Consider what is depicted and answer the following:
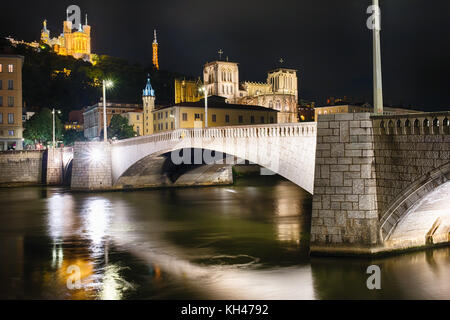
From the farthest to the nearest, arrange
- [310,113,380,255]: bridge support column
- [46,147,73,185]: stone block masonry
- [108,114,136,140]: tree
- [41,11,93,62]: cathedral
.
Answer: [41,11,93,62]: cathedral < [108,114,136,140]: tree < [46,147,73,185]: stone block masonry < [310,113,380,255]: bridge support column

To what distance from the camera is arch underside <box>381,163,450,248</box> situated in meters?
10.8

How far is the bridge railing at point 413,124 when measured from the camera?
10320mm

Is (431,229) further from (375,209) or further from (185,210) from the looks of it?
(185,210)

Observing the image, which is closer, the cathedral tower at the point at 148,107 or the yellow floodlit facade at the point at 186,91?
the cathedral tower at the point at 148,107

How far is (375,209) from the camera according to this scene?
12125mm

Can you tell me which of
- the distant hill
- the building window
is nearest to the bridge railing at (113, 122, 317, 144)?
the building window

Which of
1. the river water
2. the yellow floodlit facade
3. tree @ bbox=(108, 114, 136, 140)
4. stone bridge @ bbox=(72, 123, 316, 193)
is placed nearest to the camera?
the river water

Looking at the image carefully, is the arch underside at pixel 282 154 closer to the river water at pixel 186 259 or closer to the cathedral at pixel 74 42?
the river water at pixel 186 259

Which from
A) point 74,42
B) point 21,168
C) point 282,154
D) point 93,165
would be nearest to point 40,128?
point 21,168

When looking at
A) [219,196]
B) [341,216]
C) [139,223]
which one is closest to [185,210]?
[139,223]

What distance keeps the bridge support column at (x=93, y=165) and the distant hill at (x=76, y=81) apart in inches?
1487

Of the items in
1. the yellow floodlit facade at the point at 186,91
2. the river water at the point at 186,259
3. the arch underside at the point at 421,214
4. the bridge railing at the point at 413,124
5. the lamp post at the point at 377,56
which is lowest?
the river water at the point at 186,259

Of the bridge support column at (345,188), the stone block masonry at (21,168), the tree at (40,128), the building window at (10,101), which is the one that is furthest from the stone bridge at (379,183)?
the tree at (40,128)

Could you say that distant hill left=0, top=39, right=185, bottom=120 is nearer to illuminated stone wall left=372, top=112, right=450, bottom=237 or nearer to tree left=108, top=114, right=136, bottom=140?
tree left=108, top=114, right=136, bottom=140
